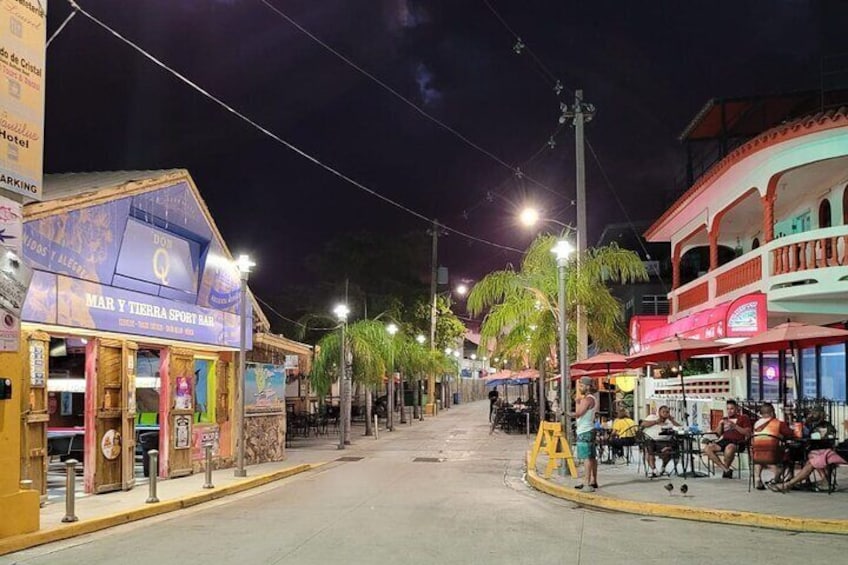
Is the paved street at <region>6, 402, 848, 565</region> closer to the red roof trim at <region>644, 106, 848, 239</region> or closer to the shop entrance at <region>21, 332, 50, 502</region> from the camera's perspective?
the shop entrance at <region>21, 332, 50, 502</region>

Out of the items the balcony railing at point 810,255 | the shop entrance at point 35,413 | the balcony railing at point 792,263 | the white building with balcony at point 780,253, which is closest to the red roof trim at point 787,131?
the white building with balcony at point 780,253

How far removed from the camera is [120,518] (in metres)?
11.6

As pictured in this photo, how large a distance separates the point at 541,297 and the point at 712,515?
36.4 ft

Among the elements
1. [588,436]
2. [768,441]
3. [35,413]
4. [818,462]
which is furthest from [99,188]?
[818,462]

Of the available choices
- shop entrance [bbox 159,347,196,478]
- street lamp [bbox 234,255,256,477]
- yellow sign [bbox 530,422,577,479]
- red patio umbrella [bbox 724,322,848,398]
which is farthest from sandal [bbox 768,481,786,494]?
shop entrance [bbox 159,347,196,478]

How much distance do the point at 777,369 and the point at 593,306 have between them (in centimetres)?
467

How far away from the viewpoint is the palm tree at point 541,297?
71.3 feet

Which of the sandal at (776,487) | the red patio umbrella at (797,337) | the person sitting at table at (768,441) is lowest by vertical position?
the sandal at (776,487)

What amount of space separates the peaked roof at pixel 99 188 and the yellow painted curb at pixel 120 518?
4.48 metres

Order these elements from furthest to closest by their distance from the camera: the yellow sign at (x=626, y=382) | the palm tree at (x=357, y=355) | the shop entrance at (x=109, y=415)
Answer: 1. the yellow sign at (x=626, y=382)
2. the palm tree at (x=357, y=355)
3. the shop entrance at (x=109, y=415)

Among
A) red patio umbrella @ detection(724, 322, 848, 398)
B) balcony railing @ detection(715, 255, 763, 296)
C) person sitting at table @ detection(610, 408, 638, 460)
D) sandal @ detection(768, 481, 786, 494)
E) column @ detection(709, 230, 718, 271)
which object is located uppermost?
column @ detection(709, 230, 718, 271)

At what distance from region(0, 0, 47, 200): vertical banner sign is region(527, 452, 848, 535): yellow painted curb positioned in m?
9.14

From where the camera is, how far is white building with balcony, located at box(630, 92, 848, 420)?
51.3 ft

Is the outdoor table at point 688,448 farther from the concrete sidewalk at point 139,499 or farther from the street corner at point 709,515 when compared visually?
the concrete sidewalk at point 139,499
